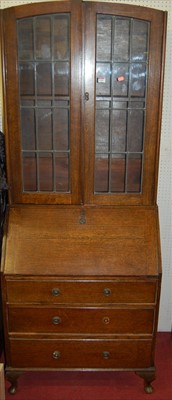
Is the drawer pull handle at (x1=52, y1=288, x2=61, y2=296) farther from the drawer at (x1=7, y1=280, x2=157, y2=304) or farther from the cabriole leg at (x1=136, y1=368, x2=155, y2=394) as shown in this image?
the cabriole leg at (x1=136, y1=368, x2=155, y2=394)

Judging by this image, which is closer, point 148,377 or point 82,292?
point 82,292

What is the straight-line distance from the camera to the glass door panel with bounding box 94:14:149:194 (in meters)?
1.80

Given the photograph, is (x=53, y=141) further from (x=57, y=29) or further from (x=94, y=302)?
(x=94, y=302)

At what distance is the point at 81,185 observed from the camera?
77.7 inches

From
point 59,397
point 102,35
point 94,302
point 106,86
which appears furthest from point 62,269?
point 102,35

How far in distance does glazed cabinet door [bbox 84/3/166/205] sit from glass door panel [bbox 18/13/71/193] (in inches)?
5.0

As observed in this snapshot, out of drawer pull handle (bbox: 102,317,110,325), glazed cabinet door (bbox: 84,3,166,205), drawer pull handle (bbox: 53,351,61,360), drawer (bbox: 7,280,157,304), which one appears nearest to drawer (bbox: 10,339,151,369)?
drawer pull handle (bbox: 53,351,61,360)

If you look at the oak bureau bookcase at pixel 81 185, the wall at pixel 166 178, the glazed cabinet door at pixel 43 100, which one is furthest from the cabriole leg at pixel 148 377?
the glazed cabinet door at pixel 43 100

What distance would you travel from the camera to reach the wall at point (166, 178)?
2.22 meters

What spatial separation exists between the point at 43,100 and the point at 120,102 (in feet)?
1.43

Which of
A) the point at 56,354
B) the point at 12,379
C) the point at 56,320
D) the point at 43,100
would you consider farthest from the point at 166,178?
the point at 12,379

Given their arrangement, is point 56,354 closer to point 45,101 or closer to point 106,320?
point 106,320

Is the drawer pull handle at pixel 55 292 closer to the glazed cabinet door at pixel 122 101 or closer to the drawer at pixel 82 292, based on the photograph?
the drawer at pixel 82 292

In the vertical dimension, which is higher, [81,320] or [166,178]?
[166,178]
